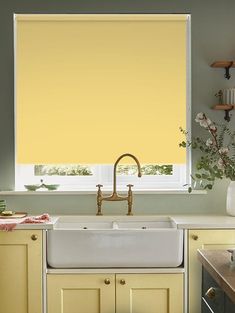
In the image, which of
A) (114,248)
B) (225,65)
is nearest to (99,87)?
(225,65)

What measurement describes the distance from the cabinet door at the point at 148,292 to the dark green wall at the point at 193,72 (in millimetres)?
680

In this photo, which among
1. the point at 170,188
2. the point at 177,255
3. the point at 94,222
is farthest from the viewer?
the point at 170,188

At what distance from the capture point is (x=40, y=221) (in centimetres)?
321

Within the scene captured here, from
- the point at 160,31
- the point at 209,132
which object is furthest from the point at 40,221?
the point at 160,31

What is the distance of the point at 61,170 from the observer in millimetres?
3869

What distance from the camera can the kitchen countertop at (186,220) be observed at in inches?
124

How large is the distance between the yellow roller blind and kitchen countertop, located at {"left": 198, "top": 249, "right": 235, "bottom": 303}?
161cm

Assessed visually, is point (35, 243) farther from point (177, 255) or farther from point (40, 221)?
point (177, 255)

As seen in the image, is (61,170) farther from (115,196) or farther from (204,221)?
(204,221)

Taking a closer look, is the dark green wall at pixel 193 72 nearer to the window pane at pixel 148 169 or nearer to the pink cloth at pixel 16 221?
the window pane at pixel 148 169

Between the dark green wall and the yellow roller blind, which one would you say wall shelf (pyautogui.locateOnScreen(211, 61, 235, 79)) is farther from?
the yellow roller blind

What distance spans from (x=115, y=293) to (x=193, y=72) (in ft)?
5.42

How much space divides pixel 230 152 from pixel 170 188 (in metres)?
0.51

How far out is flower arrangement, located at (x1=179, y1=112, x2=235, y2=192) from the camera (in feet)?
11.4
